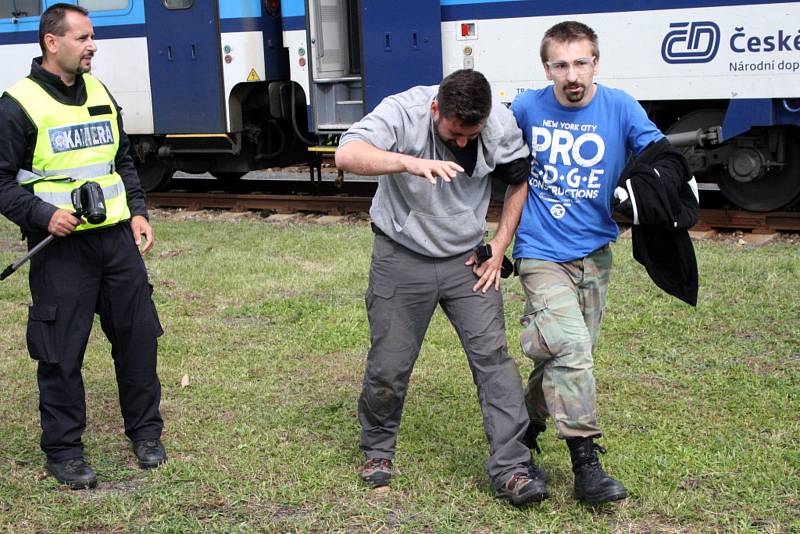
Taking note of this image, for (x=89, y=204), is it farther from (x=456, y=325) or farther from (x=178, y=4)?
(x=178, y=4)

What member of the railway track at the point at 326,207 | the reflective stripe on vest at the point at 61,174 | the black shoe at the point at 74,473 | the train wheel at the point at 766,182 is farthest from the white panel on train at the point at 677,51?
the black shoe at the point at 74,473

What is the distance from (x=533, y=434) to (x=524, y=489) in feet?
1.83

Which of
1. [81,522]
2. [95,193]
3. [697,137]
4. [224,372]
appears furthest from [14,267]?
[697,137]

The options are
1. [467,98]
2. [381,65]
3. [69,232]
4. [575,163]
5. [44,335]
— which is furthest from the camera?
[381,65]

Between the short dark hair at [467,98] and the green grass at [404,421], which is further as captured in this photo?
the green grass at [404,421]

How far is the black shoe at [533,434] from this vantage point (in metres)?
4.57

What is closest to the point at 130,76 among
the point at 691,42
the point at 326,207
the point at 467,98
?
the point at 326,207

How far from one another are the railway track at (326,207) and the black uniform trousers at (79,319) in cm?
656

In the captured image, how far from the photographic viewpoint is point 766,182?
393 inches

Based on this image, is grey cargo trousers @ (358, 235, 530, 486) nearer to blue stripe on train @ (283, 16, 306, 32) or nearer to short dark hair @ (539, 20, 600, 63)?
short dark hair @ (539, 20, 600, 63)

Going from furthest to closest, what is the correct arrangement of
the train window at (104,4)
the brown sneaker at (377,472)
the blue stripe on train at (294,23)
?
the train window at (104,4), the blue stripe on train at (294,23), the brown sneaker at (377,472)

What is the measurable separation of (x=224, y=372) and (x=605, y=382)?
205cm

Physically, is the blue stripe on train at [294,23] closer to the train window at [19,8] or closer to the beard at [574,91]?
the train window at [19,8]

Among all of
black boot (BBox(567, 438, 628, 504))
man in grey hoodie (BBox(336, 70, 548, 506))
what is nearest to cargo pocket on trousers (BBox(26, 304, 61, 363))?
man in grey hoodie (BBox(336, 70, 548, 506))
